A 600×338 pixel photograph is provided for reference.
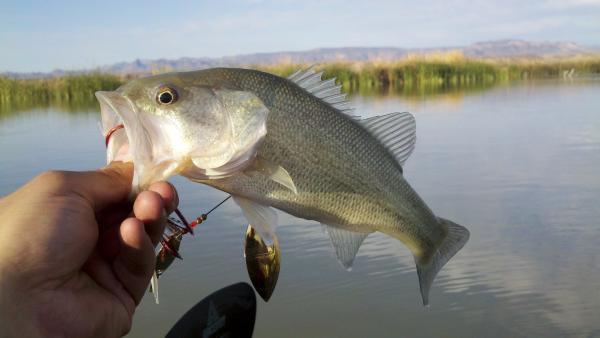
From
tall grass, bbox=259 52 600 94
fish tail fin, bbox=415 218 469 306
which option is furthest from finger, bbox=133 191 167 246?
tall grass, bbox=259 52 600 94

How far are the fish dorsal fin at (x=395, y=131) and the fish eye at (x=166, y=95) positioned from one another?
2.70ft

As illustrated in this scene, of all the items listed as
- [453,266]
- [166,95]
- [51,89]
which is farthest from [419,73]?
[166,95]

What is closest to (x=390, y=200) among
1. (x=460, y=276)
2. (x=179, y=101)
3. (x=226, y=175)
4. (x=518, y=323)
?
(x=226, y=175)

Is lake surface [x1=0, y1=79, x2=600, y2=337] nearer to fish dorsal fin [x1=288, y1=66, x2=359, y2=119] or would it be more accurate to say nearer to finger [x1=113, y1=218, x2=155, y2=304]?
finger [x1=113, y1=218, x2=155, y2=304]

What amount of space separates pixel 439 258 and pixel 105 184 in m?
1.55

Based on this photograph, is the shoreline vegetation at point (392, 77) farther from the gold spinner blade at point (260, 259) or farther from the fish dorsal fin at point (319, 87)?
the fish dorsal fin at point (319, 87)

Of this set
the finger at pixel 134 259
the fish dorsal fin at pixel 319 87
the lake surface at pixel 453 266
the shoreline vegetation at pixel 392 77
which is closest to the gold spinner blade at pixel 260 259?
the finger at pixel 134 259

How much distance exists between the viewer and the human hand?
6.32ft

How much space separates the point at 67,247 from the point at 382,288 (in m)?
4.20

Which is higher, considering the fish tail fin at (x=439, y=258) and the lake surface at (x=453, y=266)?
the fish tail fin at (x=439, y=258)

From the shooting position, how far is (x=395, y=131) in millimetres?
2697

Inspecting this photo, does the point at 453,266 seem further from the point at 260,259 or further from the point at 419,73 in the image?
the point at 419,73

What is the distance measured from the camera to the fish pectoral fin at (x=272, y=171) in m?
2.28

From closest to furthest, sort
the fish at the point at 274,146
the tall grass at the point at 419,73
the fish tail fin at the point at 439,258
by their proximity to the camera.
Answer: the fish at the point at 274,146 < the fish tail fin at the point at 439,258 < the tall grass at the point at 419,73
